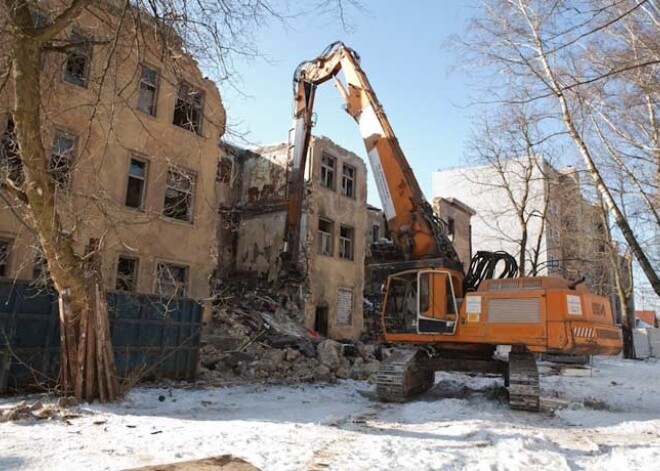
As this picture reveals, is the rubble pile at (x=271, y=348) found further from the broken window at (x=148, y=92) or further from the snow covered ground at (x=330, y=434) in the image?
the broken window at (x=148, y=92)

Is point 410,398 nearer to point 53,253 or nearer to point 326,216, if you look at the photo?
point 53,253

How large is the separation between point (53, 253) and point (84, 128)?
296 inches

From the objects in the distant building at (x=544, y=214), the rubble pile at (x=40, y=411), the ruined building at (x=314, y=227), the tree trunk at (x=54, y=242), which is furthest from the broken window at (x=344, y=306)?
the rubble pile at (x=40, y=411)

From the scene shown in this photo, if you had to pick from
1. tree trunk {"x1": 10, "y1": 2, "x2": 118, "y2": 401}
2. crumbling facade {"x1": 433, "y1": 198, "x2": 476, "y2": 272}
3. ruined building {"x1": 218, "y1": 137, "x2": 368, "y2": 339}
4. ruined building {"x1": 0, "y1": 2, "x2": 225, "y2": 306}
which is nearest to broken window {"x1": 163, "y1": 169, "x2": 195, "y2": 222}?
ruined building {"x1": 0, "y1": 2, "x2": 225, "y2": 306}

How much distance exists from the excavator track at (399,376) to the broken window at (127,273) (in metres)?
8.18

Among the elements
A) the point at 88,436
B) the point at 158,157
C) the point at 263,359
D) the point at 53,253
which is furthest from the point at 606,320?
the point at 158,157

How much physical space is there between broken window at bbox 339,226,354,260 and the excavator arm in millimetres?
9553

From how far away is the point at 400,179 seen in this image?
1144 cm

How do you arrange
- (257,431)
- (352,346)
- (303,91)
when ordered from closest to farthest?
1. (257,431)
2. (303,91)
3. (352,346)

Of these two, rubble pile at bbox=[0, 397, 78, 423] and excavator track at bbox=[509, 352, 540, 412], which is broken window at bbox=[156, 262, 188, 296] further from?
excavator track at bbox=[509, 352, 540, 412]

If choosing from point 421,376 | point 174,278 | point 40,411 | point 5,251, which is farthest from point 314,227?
point 40,411

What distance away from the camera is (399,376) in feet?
32.2

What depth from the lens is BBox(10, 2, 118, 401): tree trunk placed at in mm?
7277

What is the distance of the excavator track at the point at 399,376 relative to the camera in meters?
9.82
